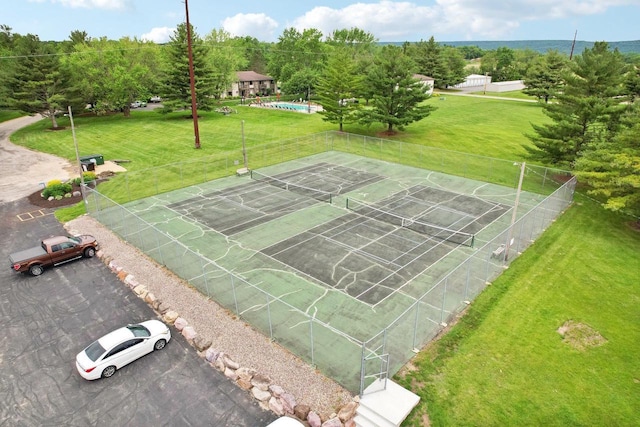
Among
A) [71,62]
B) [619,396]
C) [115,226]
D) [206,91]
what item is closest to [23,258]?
[115,226]

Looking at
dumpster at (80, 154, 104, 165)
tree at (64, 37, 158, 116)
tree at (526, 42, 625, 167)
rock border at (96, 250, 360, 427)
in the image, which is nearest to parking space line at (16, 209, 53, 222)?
A: dumpster at (80, 154, 104, 165)

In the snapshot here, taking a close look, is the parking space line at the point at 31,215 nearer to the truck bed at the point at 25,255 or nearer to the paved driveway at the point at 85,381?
the truck bed at the point at 25,255

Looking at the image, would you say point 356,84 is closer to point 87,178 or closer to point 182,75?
point 182,75

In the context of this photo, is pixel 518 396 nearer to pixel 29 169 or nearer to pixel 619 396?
pixel 619 396

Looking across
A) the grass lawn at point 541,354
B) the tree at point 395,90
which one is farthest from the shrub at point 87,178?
the grass lawn at point 541,354

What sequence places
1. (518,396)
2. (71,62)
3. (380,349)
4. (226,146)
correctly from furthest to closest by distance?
(71,62)
(226,146)
(380,349)
(518,396)
